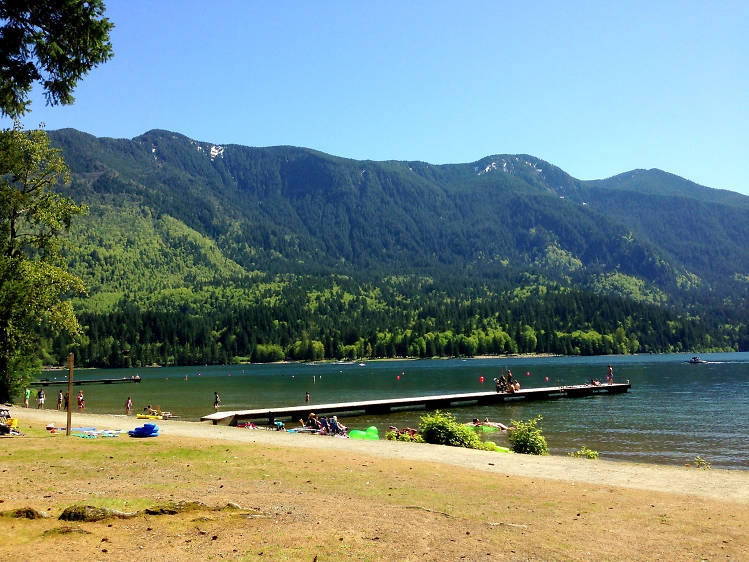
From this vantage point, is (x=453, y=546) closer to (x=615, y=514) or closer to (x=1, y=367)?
(x=615, y=514)

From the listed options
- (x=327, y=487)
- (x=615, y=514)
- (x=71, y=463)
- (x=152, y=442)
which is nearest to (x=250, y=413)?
(x=152, y=442)

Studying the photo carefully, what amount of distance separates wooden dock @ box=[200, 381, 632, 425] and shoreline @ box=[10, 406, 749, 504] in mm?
17029

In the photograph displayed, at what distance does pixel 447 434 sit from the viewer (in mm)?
33375

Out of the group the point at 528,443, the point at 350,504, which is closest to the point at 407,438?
the point at 528,443

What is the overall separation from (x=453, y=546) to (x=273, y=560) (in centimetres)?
337

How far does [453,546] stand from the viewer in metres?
10.8

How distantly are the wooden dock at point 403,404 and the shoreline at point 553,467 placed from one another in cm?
1703

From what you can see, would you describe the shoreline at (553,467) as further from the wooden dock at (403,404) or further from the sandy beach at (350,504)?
the wooden dock at (403,404)

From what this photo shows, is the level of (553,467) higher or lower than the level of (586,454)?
higher

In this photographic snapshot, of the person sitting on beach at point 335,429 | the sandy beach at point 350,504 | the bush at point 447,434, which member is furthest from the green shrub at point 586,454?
the person sitting on beach at point 335,429

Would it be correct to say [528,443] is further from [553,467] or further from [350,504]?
[350,504]

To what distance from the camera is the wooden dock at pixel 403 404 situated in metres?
53.4

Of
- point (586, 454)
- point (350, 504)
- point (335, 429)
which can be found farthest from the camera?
point (335, 429)

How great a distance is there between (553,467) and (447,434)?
10143 mm
